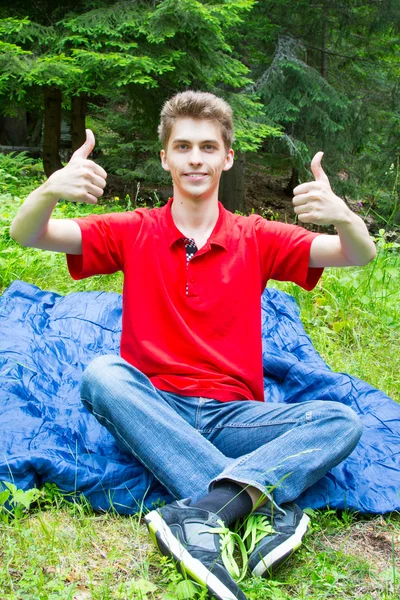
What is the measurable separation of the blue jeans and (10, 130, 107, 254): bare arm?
47cm

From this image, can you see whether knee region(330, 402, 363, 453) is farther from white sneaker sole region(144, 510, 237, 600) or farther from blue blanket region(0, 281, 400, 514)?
white sneaker sole region(144, 510, 237, 600)

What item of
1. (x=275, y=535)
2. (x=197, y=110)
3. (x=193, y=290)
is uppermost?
(x=197, y=110)

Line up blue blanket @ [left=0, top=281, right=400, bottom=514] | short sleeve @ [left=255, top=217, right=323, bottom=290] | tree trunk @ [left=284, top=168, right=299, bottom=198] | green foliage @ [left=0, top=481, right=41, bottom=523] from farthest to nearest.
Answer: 1. tree trunk @ [left=284, top=168, right=299, bottom=198]
2. short sleeve @ [left=255, top=217, right=323, bottom=290]
3. blue blanket @ [left=0, top=281, right=400, bottom=514]
4. green foliage @ [left=0, top=481, right=41, bottom=523]

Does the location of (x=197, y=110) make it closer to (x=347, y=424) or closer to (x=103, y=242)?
(x=103, y=242)

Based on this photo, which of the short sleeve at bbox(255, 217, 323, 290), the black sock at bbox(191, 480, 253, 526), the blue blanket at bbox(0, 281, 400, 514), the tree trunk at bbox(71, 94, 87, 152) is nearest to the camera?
the black sock at bbox(191, 480, 253, 526)

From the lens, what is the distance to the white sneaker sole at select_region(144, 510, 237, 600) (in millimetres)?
1593

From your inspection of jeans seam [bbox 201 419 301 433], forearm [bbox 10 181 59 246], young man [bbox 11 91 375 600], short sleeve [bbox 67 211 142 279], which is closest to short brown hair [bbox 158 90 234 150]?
young man [bbox 11 91 375 600]

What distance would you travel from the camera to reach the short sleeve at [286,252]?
7.55ft

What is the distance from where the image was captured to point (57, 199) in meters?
2.08

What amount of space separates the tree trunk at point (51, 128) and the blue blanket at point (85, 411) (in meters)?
4.57

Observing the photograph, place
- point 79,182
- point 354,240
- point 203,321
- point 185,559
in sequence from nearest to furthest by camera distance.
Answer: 1. point 185,559
2. point 79,182
3. point 354,240
4. point 203,321

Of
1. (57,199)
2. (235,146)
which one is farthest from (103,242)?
(235,146)

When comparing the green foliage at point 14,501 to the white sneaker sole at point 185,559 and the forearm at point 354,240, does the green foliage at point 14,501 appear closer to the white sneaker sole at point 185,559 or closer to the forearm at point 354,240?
the white sneaker sole at point 185,559

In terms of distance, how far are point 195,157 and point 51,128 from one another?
619 cm
